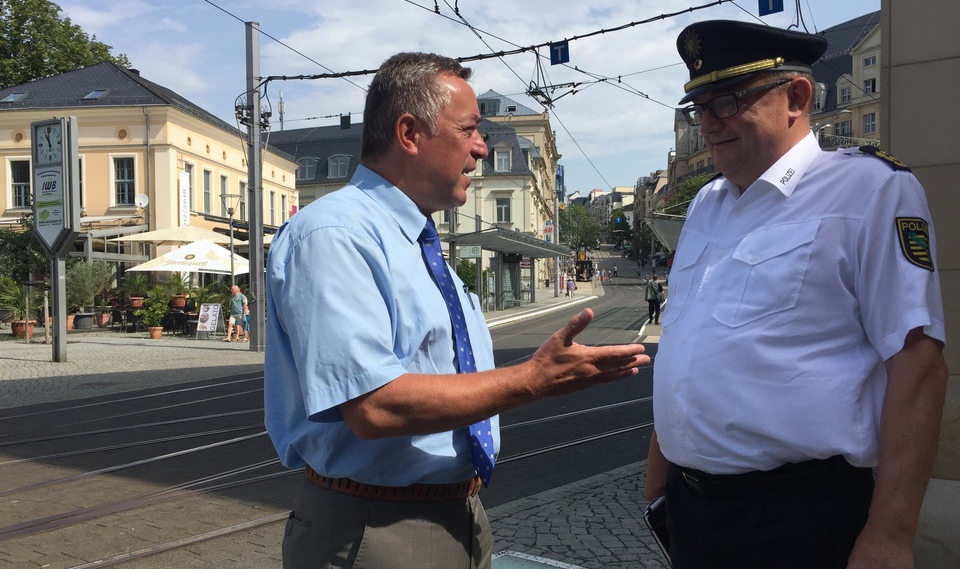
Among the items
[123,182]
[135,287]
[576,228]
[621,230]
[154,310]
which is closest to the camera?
[154,310]

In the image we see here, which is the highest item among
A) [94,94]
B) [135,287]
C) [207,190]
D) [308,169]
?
[308,169]

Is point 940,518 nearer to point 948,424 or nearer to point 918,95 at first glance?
point 948,424

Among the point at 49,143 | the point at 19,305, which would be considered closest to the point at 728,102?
the point at 49,143

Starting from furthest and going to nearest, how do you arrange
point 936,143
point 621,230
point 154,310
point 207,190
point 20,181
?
point 621,230, point 207,190, point 20,181, point 154,310, point 936,143

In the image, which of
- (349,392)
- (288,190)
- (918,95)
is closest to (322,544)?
(349,392)

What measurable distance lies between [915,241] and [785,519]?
26.7 inches

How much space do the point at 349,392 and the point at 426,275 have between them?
1.31 ft

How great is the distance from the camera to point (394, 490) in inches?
75.5

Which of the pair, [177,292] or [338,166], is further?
[338,166]

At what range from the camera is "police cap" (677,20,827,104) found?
211 centimetres

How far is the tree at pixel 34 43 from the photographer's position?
124ft

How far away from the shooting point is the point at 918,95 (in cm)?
404

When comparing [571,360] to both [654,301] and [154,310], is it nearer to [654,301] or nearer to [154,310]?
[154,310]

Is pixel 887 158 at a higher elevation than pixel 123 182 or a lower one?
lower
